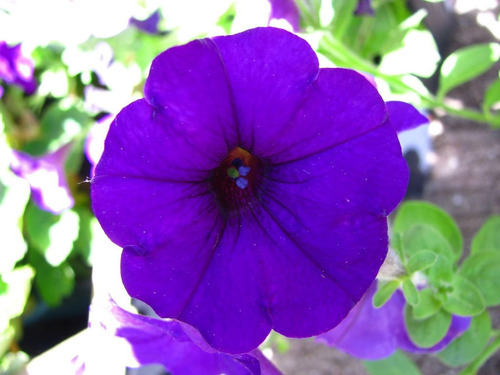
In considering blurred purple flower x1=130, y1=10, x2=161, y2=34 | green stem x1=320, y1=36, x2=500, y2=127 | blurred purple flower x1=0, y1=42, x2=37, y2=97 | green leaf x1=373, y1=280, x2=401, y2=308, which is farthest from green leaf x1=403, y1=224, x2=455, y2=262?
blurred purple flower x1=0, y1=42, x2=37, y2=97

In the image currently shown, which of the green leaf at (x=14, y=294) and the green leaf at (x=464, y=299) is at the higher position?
the green leaf at (x=464, y=299)

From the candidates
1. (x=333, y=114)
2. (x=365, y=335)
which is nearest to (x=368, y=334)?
(x=365, y=335)

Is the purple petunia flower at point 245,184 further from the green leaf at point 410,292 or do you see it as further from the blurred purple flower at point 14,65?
the blurred purple flower at point 14,65

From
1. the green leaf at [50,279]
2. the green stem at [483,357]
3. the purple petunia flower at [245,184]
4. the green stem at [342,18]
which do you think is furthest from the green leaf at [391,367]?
the green leaf at [50,279]

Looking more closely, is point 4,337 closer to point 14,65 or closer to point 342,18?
point 14,65

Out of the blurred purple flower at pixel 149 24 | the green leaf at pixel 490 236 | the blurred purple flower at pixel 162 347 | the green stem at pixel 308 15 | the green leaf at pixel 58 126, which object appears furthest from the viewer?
the green leaf at pixel 58 126

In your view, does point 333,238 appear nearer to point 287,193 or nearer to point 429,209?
point 287,193
